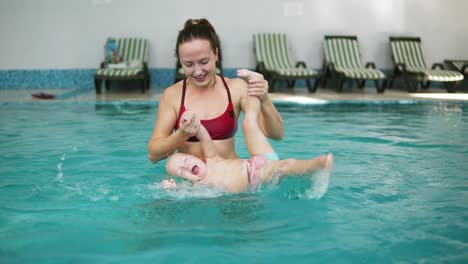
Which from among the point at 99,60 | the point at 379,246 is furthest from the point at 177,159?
the point at 99,60

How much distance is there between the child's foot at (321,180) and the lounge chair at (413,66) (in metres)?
7.27

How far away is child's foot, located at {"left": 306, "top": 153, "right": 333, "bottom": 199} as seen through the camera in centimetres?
239

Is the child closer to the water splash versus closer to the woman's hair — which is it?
the woman's hair

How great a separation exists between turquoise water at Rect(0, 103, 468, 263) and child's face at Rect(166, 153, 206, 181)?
0.40ft

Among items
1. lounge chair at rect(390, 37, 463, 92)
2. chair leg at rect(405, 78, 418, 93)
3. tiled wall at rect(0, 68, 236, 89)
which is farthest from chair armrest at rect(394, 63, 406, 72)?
tiled wall at rect(0, 68, 236, 89)

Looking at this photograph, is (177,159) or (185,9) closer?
(177,159)

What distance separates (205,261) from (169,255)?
16 cm

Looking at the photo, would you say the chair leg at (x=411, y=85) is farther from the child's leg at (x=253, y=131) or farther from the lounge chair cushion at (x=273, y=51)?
the child's leg at (x=253, y=131)

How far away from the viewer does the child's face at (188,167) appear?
2895mm

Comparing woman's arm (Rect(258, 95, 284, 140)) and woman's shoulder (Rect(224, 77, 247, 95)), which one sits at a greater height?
woman's shoulder (Rect(224, 77, 247, 95))

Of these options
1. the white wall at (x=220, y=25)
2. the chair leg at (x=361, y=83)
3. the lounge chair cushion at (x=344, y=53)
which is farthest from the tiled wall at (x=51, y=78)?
the chair leg at (x=361, y=83)

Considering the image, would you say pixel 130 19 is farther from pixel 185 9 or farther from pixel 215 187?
pixel 215 187

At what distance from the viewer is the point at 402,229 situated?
250 cm

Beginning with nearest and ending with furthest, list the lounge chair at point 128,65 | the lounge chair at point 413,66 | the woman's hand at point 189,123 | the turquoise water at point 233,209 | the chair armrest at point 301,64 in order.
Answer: the turquoise water at point 233,209 → the woman's hand at point 189,123 → the lounge chair at point 128,65 → the lounge chair at point 413,66 → the chair armrest at point 301,64
